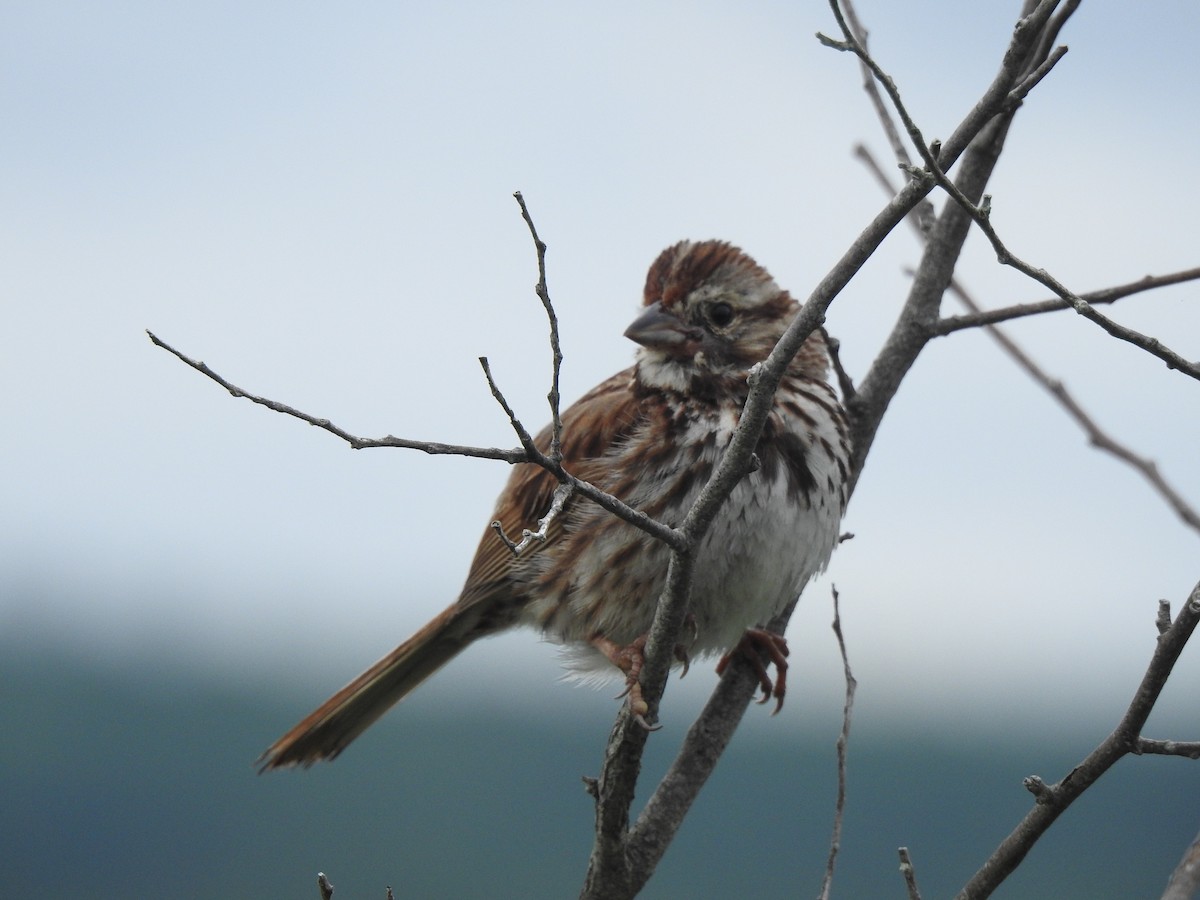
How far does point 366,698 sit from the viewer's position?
5297 mm

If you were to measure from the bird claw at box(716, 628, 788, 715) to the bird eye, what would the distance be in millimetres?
1033

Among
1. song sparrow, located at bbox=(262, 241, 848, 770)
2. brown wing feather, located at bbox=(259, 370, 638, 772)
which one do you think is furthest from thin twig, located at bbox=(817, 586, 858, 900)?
brown wing feather, located at bbox=(259, 370, 638, 772)

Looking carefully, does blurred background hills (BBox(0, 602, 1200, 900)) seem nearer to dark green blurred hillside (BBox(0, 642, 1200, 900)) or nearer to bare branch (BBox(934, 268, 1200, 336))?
dark green blurred hillside (BBox(0, 642, 1200, 900))

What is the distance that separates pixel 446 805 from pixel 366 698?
3.25 meters

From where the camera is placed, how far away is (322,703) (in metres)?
5.27

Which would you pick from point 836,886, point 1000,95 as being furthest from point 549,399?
point 836,886

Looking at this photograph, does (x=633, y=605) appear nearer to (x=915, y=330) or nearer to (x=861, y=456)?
(x=861, y=456)

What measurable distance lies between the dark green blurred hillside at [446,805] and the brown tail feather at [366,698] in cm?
245

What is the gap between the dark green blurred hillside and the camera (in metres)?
7.73

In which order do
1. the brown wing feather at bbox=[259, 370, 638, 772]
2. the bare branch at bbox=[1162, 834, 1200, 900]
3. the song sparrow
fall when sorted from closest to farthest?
the bare branch at bbox=[1162, 834, 1200, 900]
the song sparrow
the brown wing feather at bbox=[259, 370, 638, 772]

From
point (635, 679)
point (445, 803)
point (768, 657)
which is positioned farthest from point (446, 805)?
point (635, 679)

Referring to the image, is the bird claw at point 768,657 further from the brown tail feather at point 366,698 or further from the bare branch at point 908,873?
the bare branch at point 908,873

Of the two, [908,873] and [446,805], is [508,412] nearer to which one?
[908,873]

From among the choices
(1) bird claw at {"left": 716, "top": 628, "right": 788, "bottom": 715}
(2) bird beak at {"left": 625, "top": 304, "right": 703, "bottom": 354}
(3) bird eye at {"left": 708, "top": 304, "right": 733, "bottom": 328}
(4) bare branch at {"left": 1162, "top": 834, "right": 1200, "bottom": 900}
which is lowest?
(4) bare branch at {"left": 1162, "top": 834, "right": 1200, "bottom": 900}
